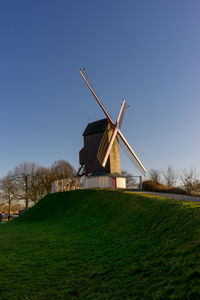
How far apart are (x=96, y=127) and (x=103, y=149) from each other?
12.8 feet

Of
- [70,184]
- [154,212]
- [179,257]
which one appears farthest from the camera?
[70,184]

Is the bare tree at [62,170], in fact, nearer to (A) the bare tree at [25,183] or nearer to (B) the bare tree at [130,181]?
(A) the bare tree at [25,183]

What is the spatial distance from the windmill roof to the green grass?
16338mm

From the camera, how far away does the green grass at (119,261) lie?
447 centimetres

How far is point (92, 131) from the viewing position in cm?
2764

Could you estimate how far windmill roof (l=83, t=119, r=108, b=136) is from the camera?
26.9 metres

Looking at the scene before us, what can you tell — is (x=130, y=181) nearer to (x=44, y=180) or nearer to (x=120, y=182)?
(x=44, y=180)

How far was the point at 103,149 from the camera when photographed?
25297mm

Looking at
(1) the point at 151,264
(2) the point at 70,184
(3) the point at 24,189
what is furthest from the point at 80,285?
(3) the point at 24,189

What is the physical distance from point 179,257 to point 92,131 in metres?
23.3

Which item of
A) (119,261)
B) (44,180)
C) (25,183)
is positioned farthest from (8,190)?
(119,261)

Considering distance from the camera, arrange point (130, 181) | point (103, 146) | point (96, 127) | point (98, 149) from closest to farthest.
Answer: point (98, 149)
point (103, 146)
point (96, 127)
point (130, 181)

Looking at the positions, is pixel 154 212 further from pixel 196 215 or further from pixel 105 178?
pixel 105 178

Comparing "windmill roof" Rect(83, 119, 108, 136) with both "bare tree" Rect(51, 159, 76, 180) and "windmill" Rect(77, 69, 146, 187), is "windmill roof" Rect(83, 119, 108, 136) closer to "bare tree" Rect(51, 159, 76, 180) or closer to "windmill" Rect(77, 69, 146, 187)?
"windmill" Rect(77, 69, 146, 187)
